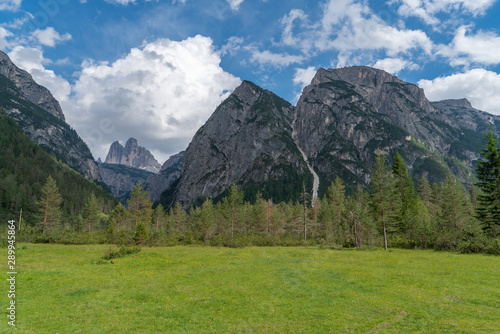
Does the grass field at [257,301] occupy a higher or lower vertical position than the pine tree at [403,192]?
lower

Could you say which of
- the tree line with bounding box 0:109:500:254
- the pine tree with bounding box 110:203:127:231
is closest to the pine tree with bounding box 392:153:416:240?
the tree line with bounding box 0:109:500:254

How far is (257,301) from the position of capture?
16.8 metres

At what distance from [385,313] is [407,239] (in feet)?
167

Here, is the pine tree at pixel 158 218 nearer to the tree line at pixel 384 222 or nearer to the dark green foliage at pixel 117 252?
the tree line at pixel 384 222

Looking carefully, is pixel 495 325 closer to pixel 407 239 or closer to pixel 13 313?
pixel 13 313

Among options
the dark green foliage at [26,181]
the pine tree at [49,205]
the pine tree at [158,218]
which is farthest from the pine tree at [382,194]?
the dark green foliage at [26,181]

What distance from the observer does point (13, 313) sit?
13.3 m

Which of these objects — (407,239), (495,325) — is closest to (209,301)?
(495,325)

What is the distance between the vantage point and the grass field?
12820 mm

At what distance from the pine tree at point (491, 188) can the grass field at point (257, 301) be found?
2464 cm

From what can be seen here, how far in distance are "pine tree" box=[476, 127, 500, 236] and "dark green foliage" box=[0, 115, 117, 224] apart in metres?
154

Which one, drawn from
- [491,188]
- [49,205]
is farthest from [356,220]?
[49,205]

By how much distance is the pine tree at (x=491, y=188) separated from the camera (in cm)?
4366

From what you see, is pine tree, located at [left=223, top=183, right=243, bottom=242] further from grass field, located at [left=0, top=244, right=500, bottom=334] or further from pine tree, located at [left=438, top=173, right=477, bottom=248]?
grass field, located at [left=0, top=244, right=500, bottom=334]
